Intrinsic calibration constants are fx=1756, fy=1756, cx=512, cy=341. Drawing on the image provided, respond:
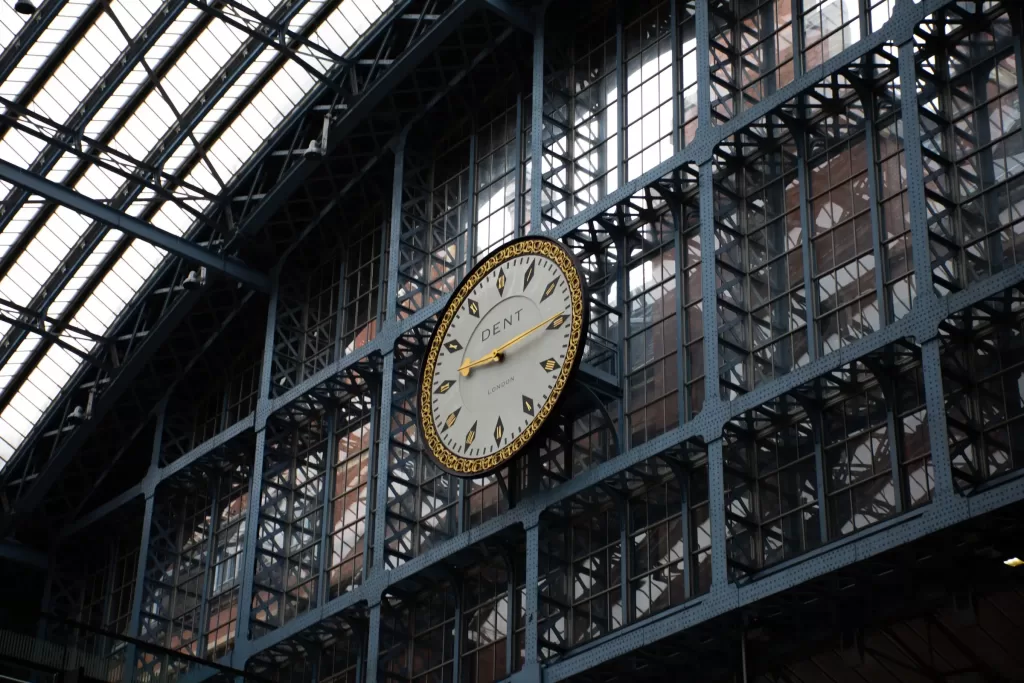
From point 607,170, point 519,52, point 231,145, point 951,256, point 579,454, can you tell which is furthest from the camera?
point 231,145

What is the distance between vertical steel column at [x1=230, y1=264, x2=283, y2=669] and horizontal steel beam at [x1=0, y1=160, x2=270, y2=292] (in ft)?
2.90

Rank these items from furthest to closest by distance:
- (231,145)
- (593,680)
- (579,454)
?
(231,145) < (579,454) < (593,680)

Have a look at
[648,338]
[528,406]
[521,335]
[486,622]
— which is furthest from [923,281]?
[486,622]

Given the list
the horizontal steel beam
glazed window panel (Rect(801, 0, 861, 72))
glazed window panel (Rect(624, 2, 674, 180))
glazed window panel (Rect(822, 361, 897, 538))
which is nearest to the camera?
glazed window panel (Rect(822, 361, 897, 538))

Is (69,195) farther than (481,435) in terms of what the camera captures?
Yes

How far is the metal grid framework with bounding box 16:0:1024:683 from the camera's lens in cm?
3161

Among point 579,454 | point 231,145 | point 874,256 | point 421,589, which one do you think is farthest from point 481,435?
point 231,145

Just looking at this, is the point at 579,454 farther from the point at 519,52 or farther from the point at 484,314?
the point at 519,52

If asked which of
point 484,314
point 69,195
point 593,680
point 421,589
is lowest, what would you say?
point 593,680

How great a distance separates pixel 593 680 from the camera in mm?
35281

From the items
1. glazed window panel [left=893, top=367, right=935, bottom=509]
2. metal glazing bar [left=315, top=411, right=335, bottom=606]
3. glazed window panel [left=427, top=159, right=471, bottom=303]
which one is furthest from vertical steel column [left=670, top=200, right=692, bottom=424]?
metal glazing bar [left=315, top=411, right=335, bottom=606]

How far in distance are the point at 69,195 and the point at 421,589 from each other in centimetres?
1481

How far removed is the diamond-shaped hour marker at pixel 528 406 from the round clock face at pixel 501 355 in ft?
0.07

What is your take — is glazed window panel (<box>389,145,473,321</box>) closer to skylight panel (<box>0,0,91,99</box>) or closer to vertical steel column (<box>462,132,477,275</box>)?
vertical steel column (<box>462,132,477,275</box>)
